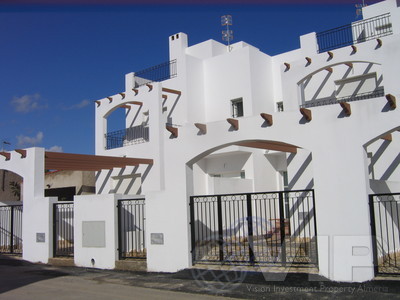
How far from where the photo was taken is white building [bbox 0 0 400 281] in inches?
378

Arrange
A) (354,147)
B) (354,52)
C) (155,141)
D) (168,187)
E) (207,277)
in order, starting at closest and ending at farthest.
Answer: (354,147) < (207,277) < (168,187) < (354,52) < (155,141)

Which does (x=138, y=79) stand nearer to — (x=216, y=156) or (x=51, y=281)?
(x=216, y=156)

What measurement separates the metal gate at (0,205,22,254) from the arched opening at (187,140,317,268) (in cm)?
745

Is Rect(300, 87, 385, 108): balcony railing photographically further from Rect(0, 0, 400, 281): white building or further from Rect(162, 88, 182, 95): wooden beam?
Rect(162, 88, 182, 95): wooden beam

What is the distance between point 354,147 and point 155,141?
1238 centimetres

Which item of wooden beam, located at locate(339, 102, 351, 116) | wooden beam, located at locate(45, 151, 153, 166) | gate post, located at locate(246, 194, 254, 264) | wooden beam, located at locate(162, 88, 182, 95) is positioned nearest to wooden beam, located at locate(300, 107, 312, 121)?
wooden beam, located at locate(339, 102, 351, 116)

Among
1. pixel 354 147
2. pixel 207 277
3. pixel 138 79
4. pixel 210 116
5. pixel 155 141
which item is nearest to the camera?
pixel 354 147

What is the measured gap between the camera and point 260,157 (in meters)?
20.3

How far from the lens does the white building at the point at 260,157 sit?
9.60 meters

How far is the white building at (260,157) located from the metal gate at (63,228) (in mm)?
391

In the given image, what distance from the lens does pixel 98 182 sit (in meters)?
23.2

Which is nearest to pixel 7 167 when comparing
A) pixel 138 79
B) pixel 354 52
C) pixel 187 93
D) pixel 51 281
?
pixel 51 281

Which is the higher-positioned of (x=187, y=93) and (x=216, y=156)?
(x=187, y=93)

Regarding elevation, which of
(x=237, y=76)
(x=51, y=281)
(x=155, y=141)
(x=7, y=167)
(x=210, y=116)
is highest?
(x=237, y=76)
